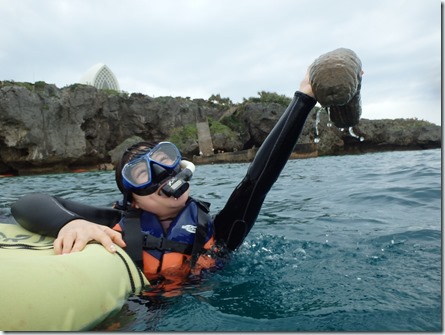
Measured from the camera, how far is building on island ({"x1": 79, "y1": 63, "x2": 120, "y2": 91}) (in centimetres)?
5412

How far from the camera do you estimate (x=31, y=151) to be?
894 inches

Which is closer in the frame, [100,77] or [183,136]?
[183,136]

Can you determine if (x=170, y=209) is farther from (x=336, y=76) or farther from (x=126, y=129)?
(x=126, y=129)

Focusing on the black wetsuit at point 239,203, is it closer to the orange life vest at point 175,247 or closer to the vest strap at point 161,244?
the orange life vest at point 175,247

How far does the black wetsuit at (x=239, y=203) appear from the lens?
1.82 m

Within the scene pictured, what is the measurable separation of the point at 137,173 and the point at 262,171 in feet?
2.32

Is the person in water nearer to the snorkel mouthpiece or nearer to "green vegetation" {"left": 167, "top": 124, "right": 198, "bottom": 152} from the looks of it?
the snorkel mouthpiece

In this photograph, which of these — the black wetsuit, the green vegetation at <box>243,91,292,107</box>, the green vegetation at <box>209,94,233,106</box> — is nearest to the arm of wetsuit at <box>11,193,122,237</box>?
the black wetsuit

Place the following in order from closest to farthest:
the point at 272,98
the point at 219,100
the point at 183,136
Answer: the point at 183,136 → the point at 272,98 → the point at 219,100

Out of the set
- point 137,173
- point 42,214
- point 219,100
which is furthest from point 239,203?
point 219,100

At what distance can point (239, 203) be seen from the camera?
2178mm

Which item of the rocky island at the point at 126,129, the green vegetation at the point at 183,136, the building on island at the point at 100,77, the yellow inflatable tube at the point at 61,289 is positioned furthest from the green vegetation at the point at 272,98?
the yellow inflatable tube at the point at 61,289

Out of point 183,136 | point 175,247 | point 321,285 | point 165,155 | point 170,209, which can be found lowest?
point 321,285

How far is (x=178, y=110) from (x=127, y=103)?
13.7 feet
